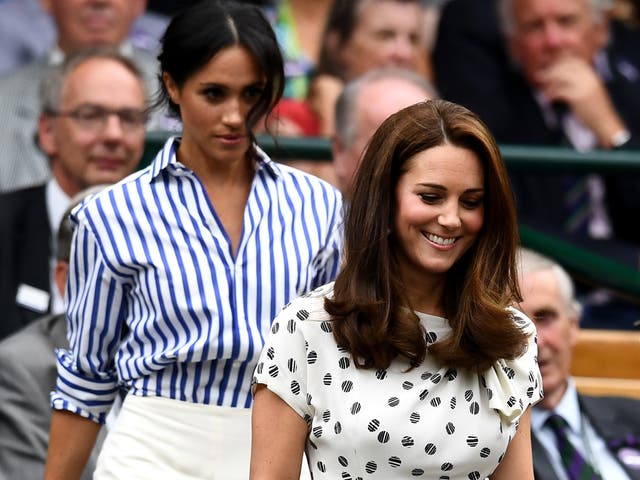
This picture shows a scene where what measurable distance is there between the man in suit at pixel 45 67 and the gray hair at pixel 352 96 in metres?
0.91

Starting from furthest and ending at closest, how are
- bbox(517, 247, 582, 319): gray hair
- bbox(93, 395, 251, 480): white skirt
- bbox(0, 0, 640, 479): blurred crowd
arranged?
bbox(0, 0, 640, 479): blurred crowd < bbox(517, 247, 582, 319): gray hair < bbox(93, 395, 251, 480): white skirt

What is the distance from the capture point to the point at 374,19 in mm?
6402

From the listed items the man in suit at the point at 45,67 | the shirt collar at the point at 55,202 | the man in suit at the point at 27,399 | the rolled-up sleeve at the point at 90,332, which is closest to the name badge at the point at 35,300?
the shirt collar at the point at 55,202

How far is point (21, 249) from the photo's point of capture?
5.21 metres

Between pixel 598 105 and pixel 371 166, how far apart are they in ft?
11.9

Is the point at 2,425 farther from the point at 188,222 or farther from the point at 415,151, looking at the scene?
the point at 415,151

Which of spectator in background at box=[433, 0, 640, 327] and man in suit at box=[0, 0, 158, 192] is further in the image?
spectator in background at box=[433, 0, 640, 327]

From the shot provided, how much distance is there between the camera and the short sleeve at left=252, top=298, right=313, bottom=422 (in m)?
2.90

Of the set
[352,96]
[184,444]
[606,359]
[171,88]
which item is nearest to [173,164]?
[171,88]

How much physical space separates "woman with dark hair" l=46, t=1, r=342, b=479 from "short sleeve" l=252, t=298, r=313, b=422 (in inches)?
15.6

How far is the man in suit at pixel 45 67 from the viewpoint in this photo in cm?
597

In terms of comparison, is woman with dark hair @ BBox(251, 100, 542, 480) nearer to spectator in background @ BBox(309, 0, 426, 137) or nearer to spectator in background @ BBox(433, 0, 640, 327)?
Answer: spectator in background @ BBox(433, 0, 640, 327)

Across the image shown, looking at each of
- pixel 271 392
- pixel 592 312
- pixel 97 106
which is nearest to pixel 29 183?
pixel 97 106

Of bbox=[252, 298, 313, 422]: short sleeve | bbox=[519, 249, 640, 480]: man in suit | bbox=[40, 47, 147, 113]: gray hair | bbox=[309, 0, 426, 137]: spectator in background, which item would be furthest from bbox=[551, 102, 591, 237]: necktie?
bbox=[252, 298, 313, 422]: short sleeve
